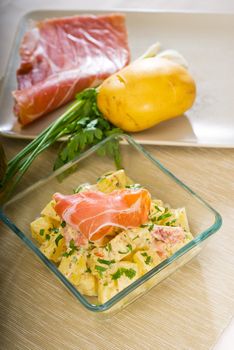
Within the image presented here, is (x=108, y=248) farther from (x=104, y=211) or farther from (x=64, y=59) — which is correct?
A: (x=64, y=59)

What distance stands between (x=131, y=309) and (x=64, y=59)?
27.9 inches

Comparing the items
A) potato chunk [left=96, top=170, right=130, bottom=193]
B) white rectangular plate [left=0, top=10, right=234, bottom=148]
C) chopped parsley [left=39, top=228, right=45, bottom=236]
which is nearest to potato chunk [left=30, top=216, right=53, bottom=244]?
chopped parsley [left=39, top=228, right=45, bottom=236]

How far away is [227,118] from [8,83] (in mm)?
547

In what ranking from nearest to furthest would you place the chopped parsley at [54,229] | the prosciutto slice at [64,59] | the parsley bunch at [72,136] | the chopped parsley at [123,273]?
the chopped parsley at [123,273] → the chopped parsley at [54,229] → the parsley bunch at [72,136] → the prosciutto slice at [64,59]

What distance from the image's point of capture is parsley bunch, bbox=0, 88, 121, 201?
1.35m

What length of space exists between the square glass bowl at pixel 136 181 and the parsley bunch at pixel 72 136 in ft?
0.10

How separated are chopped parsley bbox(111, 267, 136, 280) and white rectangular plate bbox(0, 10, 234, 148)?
385 millimetres

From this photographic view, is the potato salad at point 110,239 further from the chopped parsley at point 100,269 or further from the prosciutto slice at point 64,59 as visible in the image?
the prosciutto slice at point 64,59

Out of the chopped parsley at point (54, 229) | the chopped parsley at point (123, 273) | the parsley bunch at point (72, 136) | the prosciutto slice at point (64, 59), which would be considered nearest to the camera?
the chopped parsley at point (123, 273)

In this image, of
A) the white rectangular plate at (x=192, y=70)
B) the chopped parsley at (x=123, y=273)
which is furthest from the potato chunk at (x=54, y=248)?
the white rectangular plate at (x=192, y=70)

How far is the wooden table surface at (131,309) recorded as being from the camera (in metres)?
1.12

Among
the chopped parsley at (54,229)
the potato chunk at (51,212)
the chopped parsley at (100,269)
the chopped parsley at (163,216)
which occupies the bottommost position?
the chopped parsley at (100,269)

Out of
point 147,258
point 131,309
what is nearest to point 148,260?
point 147,258

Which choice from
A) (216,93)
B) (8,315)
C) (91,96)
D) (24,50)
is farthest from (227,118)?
(8,315)
